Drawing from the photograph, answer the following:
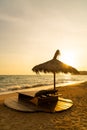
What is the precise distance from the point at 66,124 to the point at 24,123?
1479 mm

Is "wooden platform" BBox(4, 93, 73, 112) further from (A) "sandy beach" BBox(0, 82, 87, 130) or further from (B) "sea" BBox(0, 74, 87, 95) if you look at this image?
(B) "sea" BBox(0, 74, 87, 95)

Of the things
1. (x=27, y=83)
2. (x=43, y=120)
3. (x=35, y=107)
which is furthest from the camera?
(x=27, y=83)

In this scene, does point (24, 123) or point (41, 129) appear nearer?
point (41, 129)

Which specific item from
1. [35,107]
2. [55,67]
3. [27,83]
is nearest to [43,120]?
[35,107]

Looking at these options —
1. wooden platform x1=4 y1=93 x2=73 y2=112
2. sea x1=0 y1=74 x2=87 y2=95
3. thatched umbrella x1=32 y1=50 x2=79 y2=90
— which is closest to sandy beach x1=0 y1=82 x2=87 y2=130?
wooden platform x1=4 y1=93 x2=73 y2=112

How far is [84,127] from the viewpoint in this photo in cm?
643

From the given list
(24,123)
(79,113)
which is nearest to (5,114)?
(24,123)

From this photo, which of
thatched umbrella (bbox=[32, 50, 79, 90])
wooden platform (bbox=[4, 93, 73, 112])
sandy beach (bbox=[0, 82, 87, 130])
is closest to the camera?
sandy beach (bbox=[0, 82, 87, 130])

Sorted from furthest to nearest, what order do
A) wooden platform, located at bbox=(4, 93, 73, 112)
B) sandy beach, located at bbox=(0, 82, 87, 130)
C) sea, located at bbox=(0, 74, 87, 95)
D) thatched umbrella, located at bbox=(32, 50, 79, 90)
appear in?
1. sea, located at bbox=(0, 74, 87, 95)
2. thatched umbrella, located at bbox=(32, 50, 79, 90)
3. wooden platform, located at bbox=(4, 93, 73, 112)
4. sandy beach, located at bbox=(0, 82, 87, 130)

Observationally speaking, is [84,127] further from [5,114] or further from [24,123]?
[5,114]

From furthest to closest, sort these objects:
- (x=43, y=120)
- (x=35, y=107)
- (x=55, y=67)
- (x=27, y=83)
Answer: (x=27, y=83) < (x=55, y=67) < (x=35, y=107) < (x=43, y=120)

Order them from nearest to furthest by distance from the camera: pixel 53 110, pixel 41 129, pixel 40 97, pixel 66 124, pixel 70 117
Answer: pixel 41 129
pixel 66 124
pixel 70 117
pixel 53 110
pixel 40 97

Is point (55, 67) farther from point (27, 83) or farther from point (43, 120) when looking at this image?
point (27, 83)

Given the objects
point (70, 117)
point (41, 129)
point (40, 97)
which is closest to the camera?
point (41, 129)
